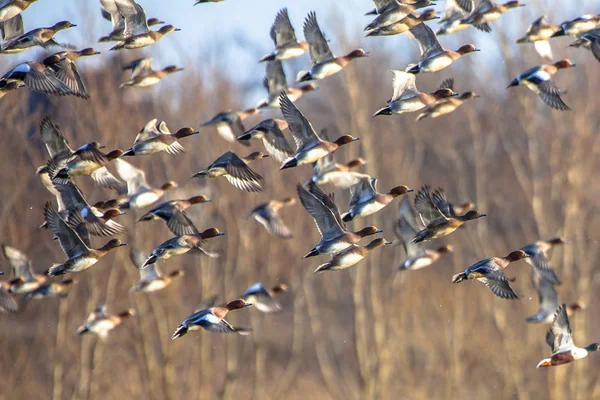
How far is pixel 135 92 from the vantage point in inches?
752

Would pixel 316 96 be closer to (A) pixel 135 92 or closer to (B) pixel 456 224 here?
(A) pixel 135 92

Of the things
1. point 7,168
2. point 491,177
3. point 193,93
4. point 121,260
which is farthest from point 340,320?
point 7,168

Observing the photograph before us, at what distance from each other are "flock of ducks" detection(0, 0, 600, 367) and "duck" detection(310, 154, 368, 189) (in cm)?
2

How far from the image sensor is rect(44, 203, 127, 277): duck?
951 cm

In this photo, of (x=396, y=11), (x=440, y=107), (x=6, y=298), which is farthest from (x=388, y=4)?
(x=6, y=298)

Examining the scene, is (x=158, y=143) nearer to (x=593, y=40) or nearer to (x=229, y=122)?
(x=229, y=122)

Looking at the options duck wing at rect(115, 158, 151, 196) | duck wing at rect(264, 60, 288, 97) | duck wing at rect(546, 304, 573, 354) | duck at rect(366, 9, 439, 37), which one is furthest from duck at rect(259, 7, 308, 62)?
duck wing at rect(546, 304, 573, 354)

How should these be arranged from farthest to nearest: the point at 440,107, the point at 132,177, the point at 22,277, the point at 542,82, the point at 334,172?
the point at 132,177
the point at 22,277
the point at 334,172
the point at 440,107
the point at 542,82

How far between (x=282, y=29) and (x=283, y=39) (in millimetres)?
136

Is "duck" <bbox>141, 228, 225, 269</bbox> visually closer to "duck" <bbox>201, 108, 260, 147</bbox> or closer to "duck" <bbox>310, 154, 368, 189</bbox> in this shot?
"duck" <bbox>310, 154, 368, 189</bbox>

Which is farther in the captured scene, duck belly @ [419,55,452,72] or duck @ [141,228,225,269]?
duck belly @ [419,55,452,72]

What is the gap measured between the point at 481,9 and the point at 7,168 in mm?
9787

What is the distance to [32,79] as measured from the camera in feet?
30.1

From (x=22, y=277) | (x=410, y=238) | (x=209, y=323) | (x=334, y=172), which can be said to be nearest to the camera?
(x=209, y=323)
